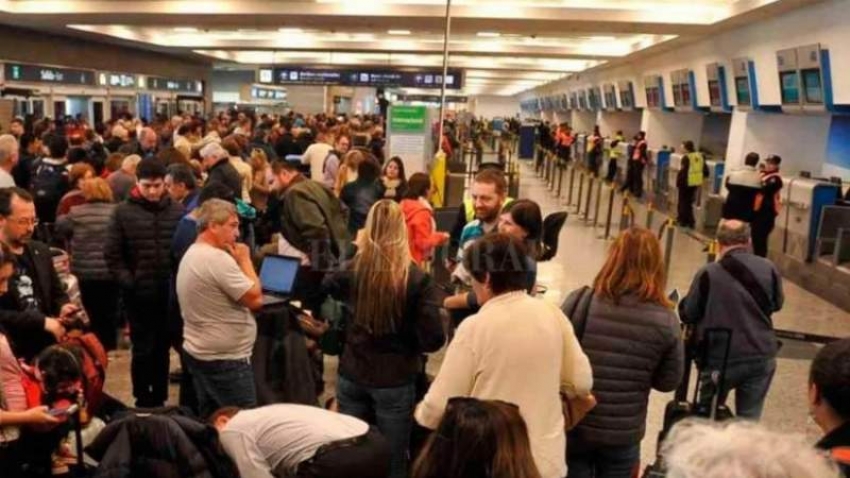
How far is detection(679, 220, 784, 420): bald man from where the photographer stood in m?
3.88

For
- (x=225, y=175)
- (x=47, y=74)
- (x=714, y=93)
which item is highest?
(x=714, y=93)

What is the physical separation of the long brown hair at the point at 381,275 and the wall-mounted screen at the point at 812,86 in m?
8.60

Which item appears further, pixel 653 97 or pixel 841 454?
pixel 653 97

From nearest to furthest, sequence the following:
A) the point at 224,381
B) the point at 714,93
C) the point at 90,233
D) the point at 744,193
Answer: the point at 224,381, the point at 90,233, the point at 744,193, the point at 714,93

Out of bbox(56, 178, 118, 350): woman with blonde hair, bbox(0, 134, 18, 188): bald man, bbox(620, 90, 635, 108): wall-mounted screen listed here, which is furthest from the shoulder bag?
bbox(620, 90, 635, 108): wall-mounted screen

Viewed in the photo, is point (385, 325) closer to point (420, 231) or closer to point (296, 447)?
point (296, 447)

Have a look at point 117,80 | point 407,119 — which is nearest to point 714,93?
point 407,119

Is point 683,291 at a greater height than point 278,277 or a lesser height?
lesser

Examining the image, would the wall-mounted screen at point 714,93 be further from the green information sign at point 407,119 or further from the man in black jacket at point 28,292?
the man in black jacket at point 28,292

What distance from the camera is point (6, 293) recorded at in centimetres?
329

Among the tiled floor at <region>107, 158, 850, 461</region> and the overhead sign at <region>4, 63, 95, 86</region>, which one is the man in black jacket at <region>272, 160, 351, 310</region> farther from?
the overhead sign at <region>4, 63, 95, 86</region>

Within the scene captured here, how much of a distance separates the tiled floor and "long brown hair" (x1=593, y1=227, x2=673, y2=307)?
24.5 inches

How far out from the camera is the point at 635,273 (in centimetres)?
291

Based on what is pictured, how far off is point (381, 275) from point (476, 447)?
4.72 feet
